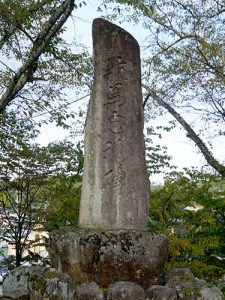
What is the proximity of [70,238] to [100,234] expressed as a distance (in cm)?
26

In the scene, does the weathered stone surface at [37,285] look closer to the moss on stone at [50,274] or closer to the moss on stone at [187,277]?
the moss on stone at [50,274]

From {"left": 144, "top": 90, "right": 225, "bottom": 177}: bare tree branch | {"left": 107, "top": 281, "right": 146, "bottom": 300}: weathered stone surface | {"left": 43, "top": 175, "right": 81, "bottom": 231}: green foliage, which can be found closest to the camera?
{"left": 107, "top": 281, "right": 146, "bottom": 300}: weathered stone surface

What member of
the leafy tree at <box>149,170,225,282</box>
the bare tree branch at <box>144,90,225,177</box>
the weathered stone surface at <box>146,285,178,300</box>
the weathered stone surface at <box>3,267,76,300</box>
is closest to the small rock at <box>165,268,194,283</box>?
the weathered stone surface at <box>146,285,178,300</box>

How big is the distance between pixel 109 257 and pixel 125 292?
A: 1.30ft

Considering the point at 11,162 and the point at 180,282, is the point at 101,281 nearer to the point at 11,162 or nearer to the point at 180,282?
the point at 180,282

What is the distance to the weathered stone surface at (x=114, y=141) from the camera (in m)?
3.86

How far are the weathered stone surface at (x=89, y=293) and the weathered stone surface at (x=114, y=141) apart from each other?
2.60 feet

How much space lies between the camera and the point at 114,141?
4.05 m

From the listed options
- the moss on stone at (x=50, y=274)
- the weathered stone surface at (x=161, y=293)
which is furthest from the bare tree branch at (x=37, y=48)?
the weathered stone surface at (x=161, y=293)

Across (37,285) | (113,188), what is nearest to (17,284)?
(37,285)

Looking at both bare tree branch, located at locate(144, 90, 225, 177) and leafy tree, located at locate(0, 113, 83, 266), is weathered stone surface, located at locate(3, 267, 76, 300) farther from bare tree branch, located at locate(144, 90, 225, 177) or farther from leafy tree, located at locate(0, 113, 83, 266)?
bare tree branch, located at locate(144, 90, 225, 177)

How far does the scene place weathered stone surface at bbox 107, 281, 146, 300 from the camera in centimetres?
298

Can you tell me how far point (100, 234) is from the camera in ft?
11.2

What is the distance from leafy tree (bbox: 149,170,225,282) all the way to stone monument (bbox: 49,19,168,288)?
260 cm
